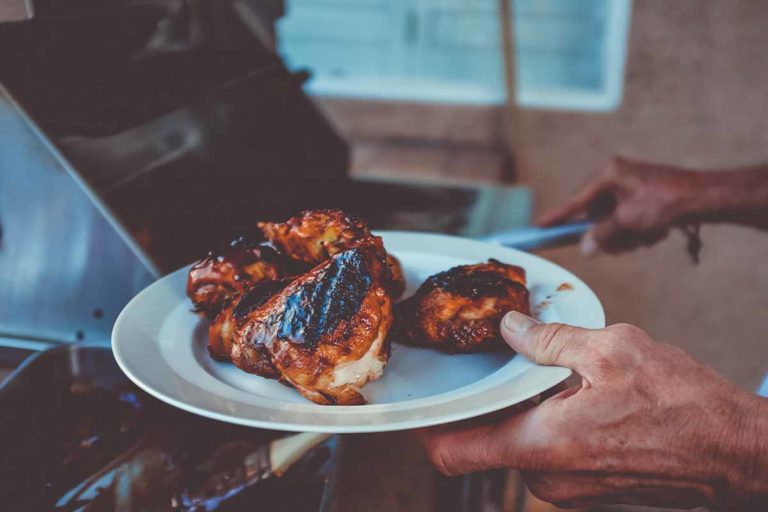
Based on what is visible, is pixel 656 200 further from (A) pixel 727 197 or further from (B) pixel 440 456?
(B) pixel 440 456

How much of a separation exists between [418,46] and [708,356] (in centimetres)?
→ 219

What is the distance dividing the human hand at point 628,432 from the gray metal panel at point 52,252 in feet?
1.74

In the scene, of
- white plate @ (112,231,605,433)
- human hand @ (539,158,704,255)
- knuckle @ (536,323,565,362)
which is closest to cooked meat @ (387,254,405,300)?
white plate @ (112,231,605,433)

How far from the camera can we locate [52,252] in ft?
3.56

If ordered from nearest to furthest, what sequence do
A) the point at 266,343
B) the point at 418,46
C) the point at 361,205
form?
the point at 266,343
the point at 361,205
the point at 418,46

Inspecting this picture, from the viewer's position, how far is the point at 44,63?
3.46 feet

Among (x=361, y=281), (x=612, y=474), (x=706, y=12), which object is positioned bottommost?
(x=612, y=474)

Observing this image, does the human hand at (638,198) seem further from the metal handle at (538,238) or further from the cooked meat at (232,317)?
the cooked meat at (232,317)

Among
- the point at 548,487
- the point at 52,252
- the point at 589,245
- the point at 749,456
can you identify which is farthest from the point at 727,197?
the point at 52,252

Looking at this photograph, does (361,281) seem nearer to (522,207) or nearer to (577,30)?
(522,207)

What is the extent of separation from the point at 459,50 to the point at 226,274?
301 cm

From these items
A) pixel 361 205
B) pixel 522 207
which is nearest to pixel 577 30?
pixel 522 207

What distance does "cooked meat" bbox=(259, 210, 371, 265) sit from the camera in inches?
37.2

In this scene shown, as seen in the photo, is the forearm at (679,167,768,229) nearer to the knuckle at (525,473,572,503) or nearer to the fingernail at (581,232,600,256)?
the fingernail at (581,232,600,256)
